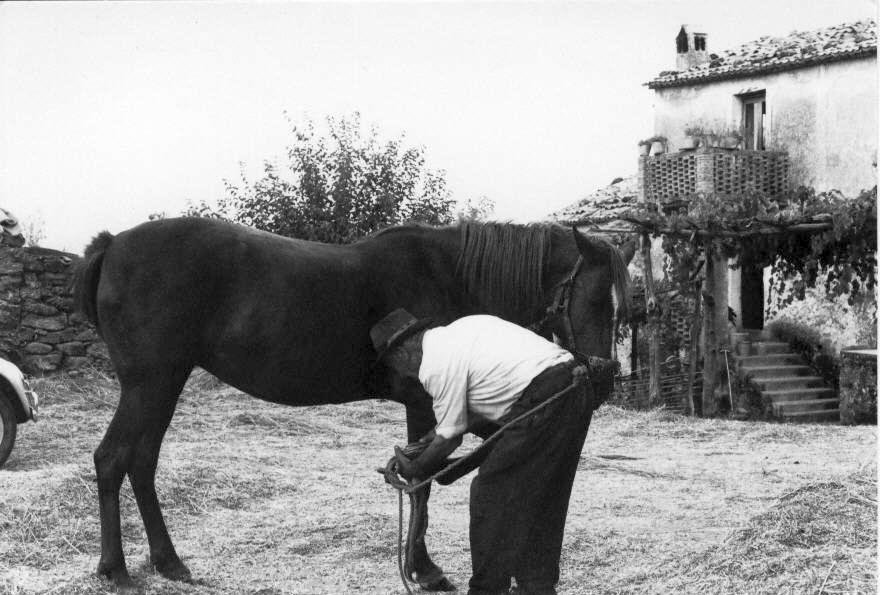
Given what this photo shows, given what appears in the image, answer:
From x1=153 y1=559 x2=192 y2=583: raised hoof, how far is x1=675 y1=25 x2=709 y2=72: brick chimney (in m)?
19.3

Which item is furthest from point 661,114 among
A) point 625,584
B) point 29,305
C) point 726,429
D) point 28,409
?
point 625,584

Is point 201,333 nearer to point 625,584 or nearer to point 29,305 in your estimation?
point 625,584

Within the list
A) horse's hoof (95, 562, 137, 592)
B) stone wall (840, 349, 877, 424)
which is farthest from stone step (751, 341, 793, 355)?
horse's hoof (95, 562, 137, 592)

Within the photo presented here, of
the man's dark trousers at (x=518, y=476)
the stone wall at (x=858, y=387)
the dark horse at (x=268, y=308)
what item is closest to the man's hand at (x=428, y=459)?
the man's dark trousers at (x=518, y=476)

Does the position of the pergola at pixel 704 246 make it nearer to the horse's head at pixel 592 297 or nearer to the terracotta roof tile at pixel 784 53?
the terracotta roof tile at pixel 784 53

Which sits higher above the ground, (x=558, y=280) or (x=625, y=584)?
(x=558, y=280)

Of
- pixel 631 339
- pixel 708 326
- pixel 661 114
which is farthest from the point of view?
pixel 661 114

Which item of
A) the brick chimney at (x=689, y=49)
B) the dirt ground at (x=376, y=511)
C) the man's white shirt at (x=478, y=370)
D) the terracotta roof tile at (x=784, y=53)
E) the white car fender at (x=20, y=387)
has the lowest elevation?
the dirt ground at (x=376, y=511)

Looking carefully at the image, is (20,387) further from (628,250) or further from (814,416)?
(814,416)

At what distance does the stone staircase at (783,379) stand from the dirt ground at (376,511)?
6.88 metres

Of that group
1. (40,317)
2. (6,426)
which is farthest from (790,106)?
(6,426)

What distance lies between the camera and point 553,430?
12.2 ft

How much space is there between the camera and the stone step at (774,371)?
16969 millimetres

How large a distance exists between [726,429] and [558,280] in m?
6.13
